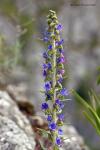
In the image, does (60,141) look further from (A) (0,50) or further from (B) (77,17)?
(B) (77,17)

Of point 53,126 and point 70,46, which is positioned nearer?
point 53,126

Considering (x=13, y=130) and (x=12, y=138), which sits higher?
(x=13, y=130)

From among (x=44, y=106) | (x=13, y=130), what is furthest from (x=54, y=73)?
(x=13, y=130)

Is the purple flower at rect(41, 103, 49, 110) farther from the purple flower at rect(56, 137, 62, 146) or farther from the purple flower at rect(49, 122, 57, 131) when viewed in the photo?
the purple flower at rect(56, 137, 62, 146)

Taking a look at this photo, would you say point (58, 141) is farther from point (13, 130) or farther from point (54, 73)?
point (13, 130)

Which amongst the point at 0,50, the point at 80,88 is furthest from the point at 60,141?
the point at 80,88
